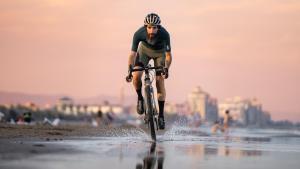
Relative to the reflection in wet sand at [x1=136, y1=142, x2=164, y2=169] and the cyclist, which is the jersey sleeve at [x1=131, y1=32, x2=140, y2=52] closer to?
the cyclist

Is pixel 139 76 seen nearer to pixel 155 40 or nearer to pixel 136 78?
pixel 136 78

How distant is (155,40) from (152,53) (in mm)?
460

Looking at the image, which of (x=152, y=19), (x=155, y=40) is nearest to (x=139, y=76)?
(x=155, y=40)

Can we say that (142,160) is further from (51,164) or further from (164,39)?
(164,39)

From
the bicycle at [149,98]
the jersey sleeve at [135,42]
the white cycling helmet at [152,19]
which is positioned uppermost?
the white cycling helmet at [152,19]

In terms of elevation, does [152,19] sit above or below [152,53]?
above

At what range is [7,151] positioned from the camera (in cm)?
1111

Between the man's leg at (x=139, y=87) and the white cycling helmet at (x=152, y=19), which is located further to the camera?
the man's leg at (x=139, y=87)

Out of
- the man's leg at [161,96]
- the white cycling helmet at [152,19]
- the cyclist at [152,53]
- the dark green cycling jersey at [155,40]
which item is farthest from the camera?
the man's leg at [161,96]

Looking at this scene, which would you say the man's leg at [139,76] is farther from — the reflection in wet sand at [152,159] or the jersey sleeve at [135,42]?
the reflection in wet sand at [152,159]

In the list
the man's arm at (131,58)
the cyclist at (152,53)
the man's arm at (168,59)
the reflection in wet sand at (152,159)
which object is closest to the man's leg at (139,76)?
the cyclist at (152,53)

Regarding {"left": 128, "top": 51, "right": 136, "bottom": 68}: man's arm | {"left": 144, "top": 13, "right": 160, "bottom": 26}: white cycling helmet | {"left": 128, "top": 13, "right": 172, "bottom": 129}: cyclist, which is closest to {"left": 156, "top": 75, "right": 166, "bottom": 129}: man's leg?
{"left": 128, "top": 13, "right": 172, "bottom": 129}: cyclist

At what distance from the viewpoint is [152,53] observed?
15852mm

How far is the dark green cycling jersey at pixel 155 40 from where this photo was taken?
50.3 ft
